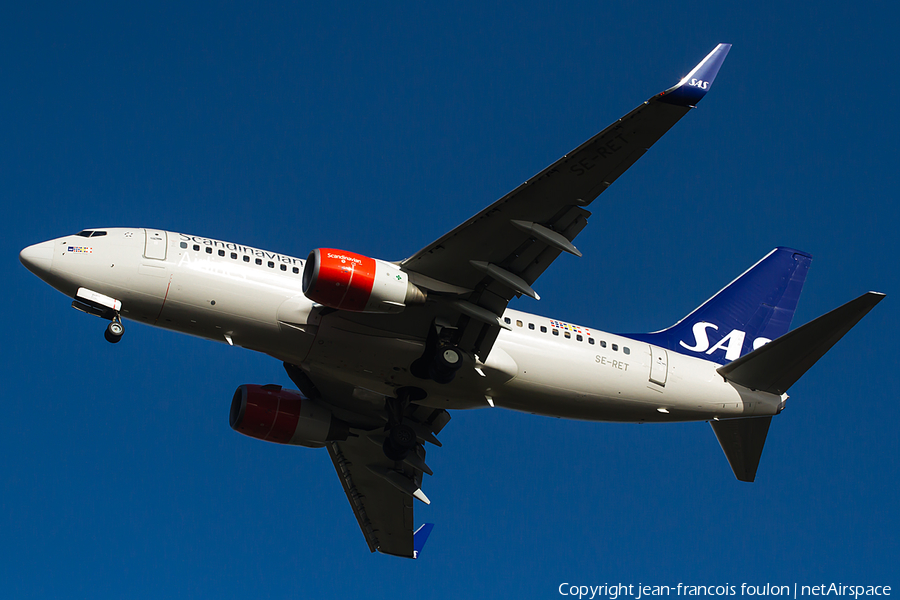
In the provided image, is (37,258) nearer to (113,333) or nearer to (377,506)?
(113,333)

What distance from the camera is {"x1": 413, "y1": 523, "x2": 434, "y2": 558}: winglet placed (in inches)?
1403

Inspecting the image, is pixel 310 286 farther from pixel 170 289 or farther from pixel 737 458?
pixel 737 458

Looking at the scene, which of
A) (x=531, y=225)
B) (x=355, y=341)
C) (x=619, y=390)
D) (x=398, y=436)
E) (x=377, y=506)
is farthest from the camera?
(x=377, y=506)

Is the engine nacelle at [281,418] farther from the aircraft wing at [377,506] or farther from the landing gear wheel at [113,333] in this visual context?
the landing gear wheel at [113,333]

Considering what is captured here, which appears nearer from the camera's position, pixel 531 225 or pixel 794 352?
pixel 531 225

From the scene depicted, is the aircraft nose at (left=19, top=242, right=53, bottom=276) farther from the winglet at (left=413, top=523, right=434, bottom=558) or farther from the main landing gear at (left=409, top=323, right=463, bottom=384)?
the winglet at (left=413, top=523, right=434, bottom=558)

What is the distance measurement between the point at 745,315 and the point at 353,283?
62.1ft

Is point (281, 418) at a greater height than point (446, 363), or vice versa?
point (446, 363)

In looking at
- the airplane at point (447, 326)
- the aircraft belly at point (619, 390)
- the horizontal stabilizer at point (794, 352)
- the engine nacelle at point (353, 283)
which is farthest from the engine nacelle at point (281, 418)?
the horizontal stabilizer at point (794, 352)

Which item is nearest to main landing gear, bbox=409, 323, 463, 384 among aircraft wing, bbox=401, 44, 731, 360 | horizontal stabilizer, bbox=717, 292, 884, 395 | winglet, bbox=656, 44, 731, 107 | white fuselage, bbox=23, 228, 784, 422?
white fuselage, bbox=23, 228, 784, 422

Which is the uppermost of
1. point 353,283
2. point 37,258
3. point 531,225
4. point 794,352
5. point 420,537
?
point 794,352

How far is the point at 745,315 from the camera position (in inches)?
1363

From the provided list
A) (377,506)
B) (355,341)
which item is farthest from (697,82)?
(377,506)

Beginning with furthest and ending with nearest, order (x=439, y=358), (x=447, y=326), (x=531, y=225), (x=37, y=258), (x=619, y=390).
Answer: (x=619, y=390) < (x=447, y=326) < (x=439, y=358) < (x=37, y=258) < (x=531, y=225)
